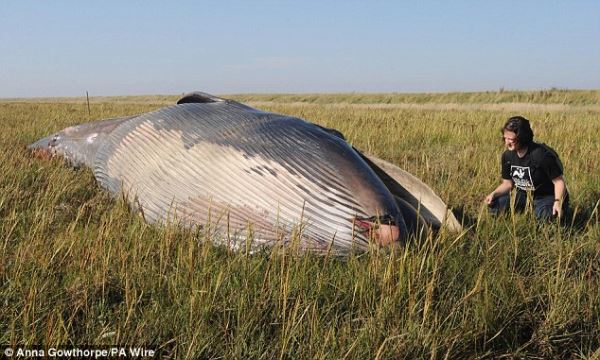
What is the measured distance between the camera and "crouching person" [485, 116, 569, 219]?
396cm

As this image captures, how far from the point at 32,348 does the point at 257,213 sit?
1.25 m

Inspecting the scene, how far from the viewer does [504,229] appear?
10.5 ft

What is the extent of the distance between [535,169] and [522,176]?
11 cm

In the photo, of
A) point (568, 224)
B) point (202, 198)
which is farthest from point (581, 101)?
point (202, 198)

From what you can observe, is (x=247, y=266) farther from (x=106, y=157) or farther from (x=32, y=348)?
(x=106, y=157)

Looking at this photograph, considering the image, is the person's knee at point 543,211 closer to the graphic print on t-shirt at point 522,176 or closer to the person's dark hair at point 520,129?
the graphic print on t-shirt at point 522,176

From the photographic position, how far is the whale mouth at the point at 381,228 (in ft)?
8.27

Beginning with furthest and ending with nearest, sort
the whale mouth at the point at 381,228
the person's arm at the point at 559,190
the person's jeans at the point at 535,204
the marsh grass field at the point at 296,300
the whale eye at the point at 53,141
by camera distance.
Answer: the whale eye at the point at 53,141 < the person's jeans at the point at 535,204 < the person's arm at the point at 559,190 < the whale mouth at the point at 381,228 < the marsh grass field at the point at 296,300

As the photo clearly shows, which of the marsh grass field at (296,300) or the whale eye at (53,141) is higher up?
the whale eye at (53,141)

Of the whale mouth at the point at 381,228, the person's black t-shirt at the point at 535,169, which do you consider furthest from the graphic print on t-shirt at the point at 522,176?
the whale mouth at the point at 381,228

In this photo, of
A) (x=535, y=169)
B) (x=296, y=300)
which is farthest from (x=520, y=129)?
(x=296, y=300)

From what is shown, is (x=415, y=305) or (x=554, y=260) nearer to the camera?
(x=415, y=305)

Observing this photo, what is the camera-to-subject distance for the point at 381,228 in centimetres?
255

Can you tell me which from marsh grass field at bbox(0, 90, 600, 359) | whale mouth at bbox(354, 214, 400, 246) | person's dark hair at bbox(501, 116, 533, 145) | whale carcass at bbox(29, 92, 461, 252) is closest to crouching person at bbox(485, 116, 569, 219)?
person's dark hair at bbox(501, 116, 533, 145)
